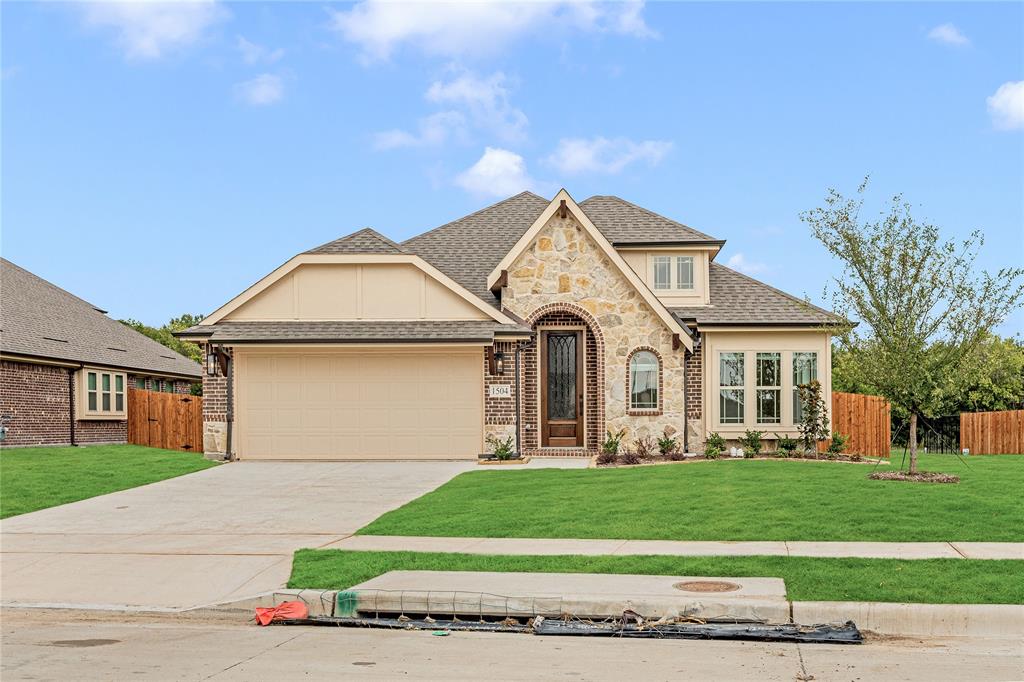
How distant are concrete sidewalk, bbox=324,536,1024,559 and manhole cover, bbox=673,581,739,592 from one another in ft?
4.53

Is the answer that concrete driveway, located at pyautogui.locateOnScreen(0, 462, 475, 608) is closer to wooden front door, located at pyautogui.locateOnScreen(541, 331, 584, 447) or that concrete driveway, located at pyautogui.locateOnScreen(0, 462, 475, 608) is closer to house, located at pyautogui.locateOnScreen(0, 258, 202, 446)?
wooden front door, located at pyautogui.locateOnScreen(541, 331, 584, 447)

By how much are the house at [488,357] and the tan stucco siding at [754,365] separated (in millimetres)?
35

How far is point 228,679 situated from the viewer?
720cm

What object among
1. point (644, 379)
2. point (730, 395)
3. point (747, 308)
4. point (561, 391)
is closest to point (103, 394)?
point (561, 391)

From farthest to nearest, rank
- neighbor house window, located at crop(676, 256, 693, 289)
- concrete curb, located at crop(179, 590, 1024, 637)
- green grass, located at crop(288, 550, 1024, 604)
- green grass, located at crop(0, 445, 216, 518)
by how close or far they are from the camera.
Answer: neighbor house window, located at crop(676, 256, 693, 289) < green grass, located at crop(0, 445, 216, 518) < green grass, located at crop(288, 550, 1024, 604) < concrete curb, located at crop(179, 590, 1024, 637)

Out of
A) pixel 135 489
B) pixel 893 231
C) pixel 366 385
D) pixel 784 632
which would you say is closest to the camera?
pixel 784 632

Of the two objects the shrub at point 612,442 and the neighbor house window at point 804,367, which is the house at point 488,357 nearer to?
the neighbor house window at point 804,367

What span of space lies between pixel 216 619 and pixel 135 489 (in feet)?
33.7

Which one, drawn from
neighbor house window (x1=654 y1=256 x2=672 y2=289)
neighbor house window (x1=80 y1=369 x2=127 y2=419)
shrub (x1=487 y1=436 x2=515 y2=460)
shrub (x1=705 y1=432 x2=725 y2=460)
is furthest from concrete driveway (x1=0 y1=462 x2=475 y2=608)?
neighbor house window (x1=80 y1=369 x2=127 y2=419)

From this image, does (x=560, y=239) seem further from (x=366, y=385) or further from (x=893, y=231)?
(x=893, y=231)

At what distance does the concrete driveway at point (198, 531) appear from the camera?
36.4 ft

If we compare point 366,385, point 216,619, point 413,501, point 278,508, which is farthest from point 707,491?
point 366,385

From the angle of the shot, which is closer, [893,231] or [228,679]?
[228,679]

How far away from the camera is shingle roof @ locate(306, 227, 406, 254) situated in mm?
24016
